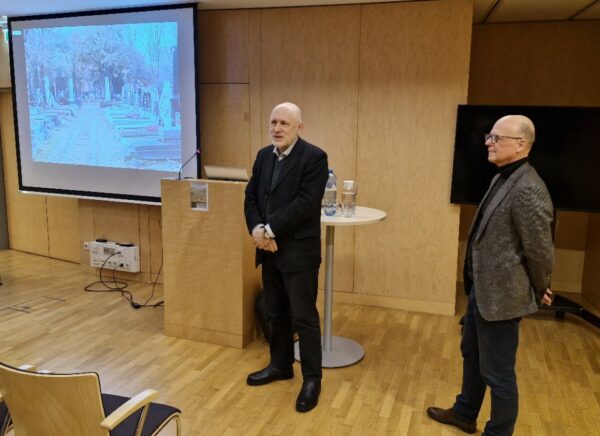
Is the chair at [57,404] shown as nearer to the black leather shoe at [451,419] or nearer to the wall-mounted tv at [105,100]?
the black leather shoe at [451,419]

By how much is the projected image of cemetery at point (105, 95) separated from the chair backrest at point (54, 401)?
3.25 m

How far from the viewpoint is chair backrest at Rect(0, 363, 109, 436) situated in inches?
62.9

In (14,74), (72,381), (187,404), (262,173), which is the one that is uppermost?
(14,74)

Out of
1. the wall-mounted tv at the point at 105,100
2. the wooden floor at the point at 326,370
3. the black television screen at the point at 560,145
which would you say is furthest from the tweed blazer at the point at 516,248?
the wall-mounted tv at the point at 105,100

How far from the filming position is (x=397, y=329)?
4113mm

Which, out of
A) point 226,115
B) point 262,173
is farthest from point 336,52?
point 262,173

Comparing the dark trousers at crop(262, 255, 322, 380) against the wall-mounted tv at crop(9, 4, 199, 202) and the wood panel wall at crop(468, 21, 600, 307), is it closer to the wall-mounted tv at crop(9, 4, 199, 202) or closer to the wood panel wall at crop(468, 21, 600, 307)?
the wall-mounted tv at crop(9, 4, 199, 202)

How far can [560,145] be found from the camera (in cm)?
402

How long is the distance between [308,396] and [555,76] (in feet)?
12.5

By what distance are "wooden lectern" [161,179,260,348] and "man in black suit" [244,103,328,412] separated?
0.49 m

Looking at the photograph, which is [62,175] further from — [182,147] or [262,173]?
[262,173]

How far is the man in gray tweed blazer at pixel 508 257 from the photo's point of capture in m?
2.18

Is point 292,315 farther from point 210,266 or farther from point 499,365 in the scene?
point 499,365

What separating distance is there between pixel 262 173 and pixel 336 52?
1909 mm
